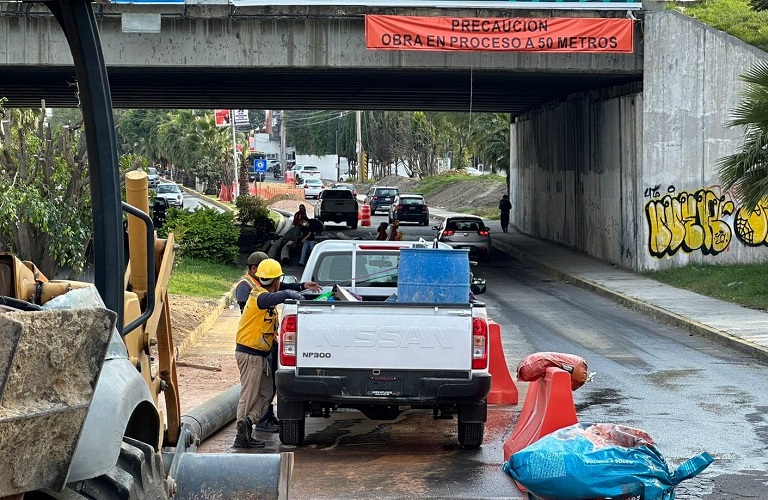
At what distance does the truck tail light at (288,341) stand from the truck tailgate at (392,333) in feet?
0.24

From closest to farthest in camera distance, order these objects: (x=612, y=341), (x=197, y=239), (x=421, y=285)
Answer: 1. (x=421, y=285)
2. (x=612, y=341)
3. (x=197, y=239)

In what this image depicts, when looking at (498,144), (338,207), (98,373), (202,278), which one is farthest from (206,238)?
(498,144)

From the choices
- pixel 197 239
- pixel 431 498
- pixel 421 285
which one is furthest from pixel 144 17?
pixel 431 498

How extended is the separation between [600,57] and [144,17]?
36.6 ft

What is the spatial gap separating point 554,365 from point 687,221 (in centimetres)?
2108

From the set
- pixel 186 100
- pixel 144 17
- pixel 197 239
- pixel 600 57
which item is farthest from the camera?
pixel 186 100

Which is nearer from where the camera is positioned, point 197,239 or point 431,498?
point 431,498

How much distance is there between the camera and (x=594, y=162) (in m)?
35.1

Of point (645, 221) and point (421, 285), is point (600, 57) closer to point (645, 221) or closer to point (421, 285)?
point (645, 221)

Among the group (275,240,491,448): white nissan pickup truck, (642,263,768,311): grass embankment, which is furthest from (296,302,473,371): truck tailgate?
(642,263,768,311): grass embankment

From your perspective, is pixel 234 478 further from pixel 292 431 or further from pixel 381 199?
pixel 381 199

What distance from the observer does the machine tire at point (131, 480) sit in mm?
4107

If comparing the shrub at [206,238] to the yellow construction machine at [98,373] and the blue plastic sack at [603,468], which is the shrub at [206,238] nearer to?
the yellow construction machine at [98,373]

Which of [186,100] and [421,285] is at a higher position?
[186,100]
